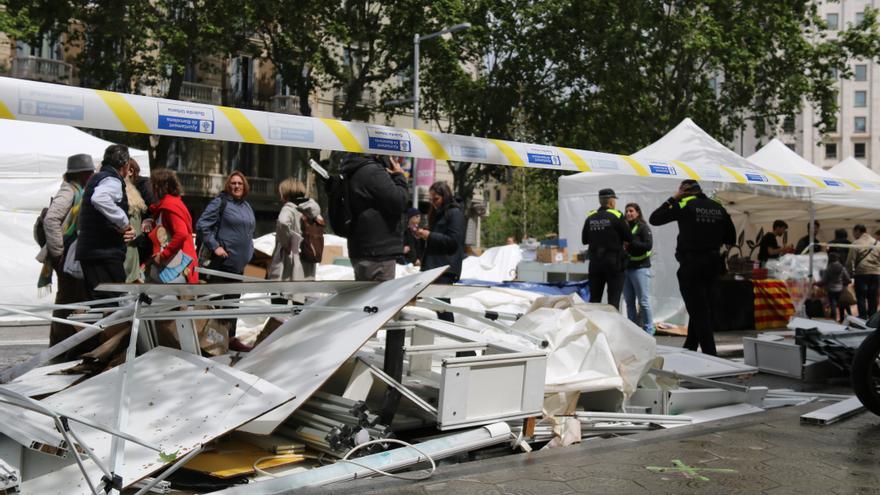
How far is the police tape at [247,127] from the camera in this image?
4609 millimetres

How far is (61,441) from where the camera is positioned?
11.9ft

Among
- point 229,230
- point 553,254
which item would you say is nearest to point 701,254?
point 229,230

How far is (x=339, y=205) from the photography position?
6523mm

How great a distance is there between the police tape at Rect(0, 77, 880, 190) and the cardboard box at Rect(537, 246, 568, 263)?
742cm

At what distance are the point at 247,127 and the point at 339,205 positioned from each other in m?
1.16

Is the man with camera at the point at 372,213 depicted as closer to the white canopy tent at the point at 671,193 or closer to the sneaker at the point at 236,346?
the sneaker at the point at 236,346

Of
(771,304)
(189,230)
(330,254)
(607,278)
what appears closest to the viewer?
(189,230)

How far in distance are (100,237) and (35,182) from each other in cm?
653

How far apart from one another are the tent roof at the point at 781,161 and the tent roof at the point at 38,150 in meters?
12.5

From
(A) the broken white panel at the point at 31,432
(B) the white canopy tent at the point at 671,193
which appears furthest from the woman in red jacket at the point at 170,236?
(B) the white canopy tent at the point at 671,193

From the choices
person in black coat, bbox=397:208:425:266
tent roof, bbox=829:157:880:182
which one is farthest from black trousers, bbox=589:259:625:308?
tent roof, bbox=829:157:880:182

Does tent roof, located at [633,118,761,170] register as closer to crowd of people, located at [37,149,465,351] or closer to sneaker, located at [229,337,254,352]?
crowd of people, located at [37,149,465,351]

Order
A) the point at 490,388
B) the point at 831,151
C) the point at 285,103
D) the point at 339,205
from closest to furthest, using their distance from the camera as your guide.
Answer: the point at 490,388, the point at 339,205, the point at 285,103, the point at 831,151

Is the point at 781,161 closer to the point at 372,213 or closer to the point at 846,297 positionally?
the point at 846,297
